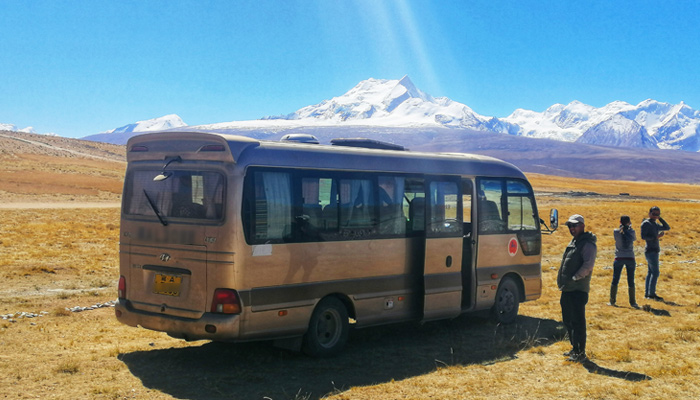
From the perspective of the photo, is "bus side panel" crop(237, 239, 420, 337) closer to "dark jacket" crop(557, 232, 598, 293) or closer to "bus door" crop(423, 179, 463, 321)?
"bus door" crop(423, 179, 463, 321)

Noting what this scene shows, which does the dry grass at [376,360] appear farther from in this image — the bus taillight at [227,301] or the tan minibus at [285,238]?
the bus taillight at [227,301]

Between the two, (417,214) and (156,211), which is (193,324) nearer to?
(156,211)

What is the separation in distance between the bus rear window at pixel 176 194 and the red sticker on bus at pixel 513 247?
20.3ft

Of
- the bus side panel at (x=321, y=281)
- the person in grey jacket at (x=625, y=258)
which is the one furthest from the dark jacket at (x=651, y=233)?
the bus side panel at (x=321, y=281)

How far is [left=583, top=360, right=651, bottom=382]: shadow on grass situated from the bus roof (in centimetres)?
379

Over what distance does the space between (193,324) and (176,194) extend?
1724 mm

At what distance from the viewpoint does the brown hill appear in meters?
63.0

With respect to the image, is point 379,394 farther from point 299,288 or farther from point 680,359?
point 680,359

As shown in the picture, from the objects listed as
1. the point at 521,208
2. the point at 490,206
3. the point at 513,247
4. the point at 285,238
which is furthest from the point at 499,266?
the point at 285,238

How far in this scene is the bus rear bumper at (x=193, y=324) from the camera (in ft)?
28.8

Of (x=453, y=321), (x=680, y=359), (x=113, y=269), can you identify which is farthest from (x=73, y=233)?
(x=680, y=359)

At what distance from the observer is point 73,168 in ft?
318

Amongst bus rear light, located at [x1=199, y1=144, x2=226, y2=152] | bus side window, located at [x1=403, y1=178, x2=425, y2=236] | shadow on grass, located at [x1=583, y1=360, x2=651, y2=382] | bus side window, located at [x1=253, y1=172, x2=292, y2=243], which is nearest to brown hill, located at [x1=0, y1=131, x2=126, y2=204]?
bus side window, located at [x1=403, y1=178, x2=425, y2=236]

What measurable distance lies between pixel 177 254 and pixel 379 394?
10.2ft
